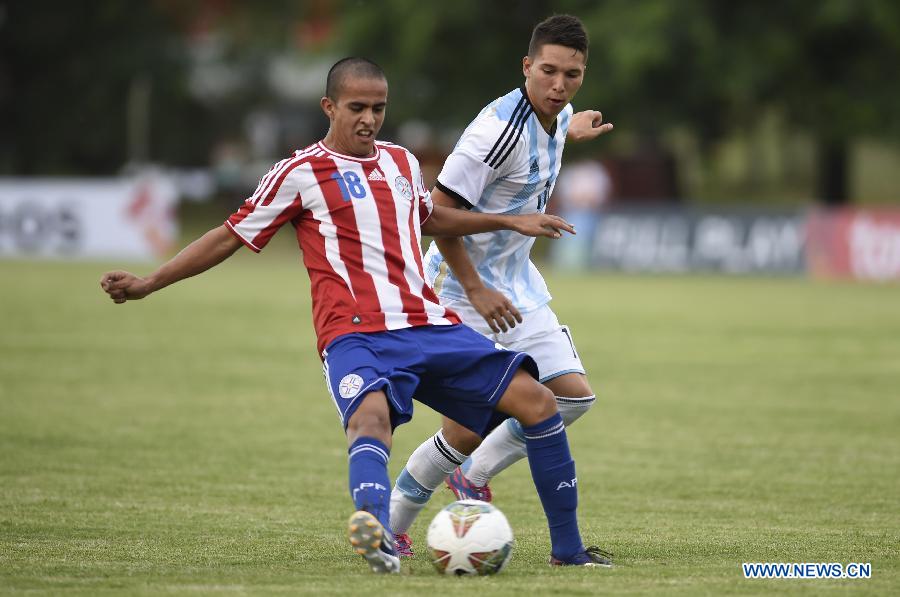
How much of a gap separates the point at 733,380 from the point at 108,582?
367 inches

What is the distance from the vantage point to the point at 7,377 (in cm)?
1306

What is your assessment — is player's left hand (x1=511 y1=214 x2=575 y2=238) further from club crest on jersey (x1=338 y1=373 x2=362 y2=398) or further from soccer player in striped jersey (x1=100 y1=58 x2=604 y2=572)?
club crest on jersey (x1=338 y1=373 x2=362 y2=398)

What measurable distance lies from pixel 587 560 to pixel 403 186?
180 centimetres

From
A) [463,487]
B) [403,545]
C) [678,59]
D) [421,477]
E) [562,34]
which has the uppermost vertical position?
[678,59]

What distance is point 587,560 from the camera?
5941 millimetres

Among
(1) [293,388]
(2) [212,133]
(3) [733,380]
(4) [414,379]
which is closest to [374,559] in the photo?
(4) [414,379]

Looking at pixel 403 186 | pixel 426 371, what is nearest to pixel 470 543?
pixel 426 371

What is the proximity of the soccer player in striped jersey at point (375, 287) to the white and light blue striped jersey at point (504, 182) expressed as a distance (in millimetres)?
463

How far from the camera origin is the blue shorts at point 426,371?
5.68 meters

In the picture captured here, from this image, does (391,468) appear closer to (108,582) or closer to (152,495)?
(152,495)

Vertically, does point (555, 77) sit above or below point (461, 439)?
above

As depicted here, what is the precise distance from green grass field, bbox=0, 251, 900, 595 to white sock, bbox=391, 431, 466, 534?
0.37 meters

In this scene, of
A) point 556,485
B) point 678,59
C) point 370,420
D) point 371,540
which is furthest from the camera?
point 678,59

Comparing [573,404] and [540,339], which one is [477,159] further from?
[573,404]
